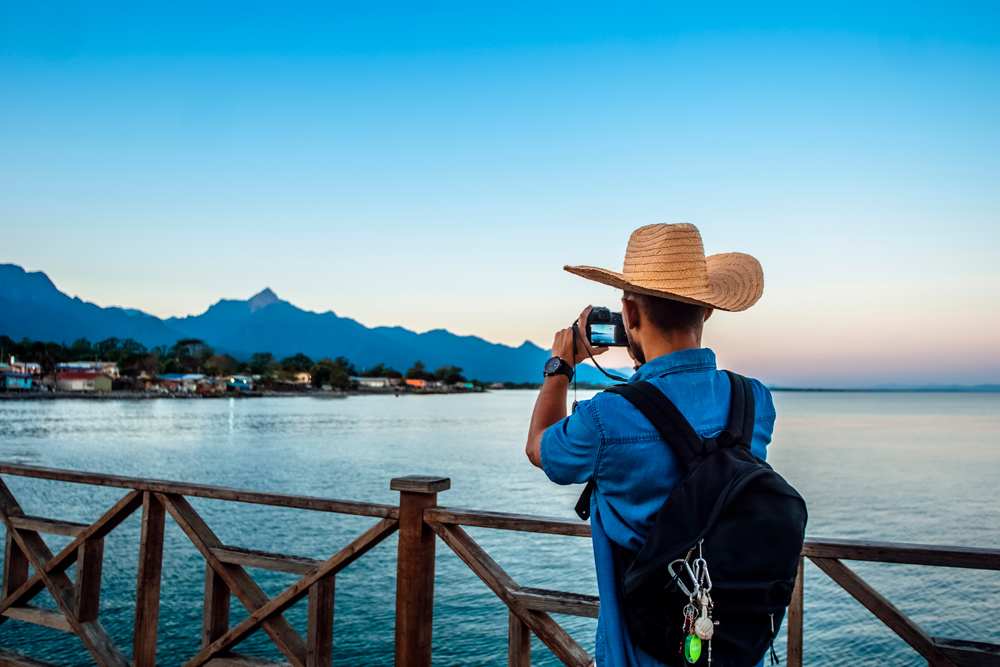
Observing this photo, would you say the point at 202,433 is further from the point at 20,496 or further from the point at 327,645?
the point at 327,645

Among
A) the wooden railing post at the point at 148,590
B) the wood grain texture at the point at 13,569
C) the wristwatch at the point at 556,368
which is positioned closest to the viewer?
the wristwatch at the point at 556,368

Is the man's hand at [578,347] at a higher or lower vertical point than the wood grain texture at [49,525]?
higher

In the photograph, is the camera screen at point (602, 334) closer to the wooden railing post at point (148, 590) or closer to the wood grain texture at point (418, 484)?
the wood grain texture at point (418, 484)

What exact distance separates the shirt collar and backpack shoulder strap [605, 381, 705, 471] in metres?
0.10

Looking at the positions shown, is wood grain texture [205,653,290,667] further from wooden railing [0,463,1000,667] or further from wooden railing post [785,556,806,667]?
wooden railing post [785,556,806,667]

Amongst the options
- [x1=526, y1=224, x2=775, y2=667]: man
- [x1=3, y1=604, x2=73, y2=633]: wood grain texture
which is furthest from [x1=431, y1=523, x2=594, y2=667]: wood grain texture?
[x1=3, y1=604, x2=73, y2=633]: wood grain texture

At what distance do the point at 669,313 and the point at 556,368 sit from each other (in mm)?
308

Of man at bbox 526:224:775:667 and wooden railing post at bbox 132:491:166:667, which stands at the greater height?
man at bbox 526:224:775:667

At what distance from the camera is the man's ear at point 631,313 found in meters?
1.67

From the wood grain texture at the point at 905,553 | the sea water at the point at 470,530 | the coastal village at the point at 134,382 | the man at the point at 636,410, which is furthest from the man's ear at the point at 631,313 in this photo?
the coastal village at the point at 134,382

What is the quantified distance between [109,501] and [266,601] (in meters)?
23.6

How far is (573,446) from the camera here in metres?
1.50

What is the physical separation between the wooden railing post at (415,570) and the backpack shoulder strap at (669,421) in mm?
1761

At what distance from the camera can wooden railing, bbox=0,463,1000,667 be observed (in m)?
2.39
